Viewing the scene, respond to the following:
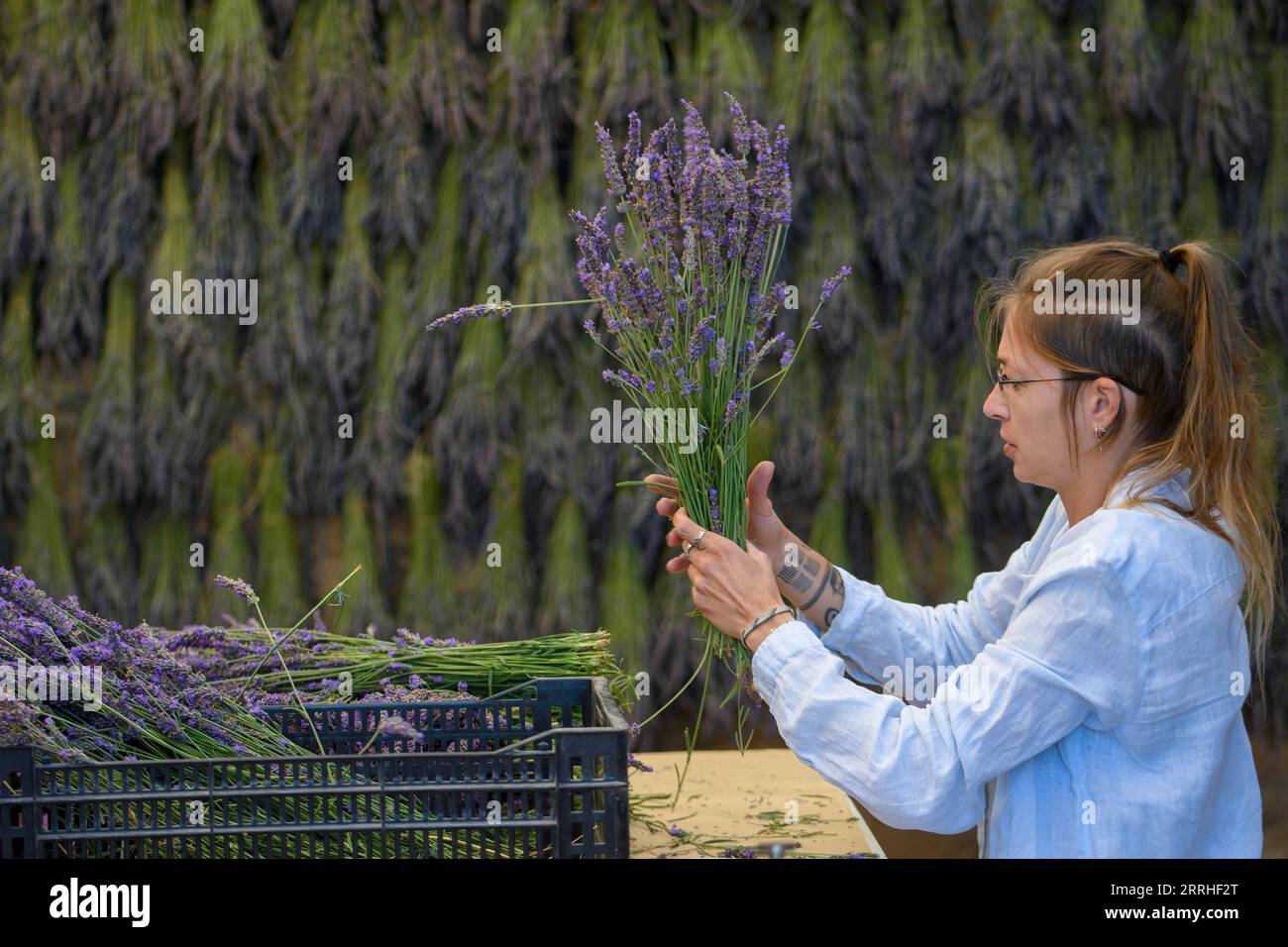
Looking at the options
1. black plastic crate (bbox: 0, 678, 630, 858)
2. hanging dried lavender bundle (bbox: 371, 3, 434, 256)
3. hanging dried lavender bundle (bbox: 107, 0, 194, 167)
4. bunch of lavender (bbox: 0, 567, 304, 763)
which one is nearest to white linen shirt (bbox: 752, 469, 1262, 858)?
black plastic crate (bbox: 0, 678, 630, 858)

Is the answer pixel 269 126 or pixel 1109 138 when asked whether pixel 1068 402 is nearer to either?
pixel 1109 138

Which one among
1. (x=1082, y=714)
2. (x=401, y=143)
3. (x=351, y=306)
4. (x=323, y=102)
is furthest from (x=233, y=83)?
(x=1082, y=714)

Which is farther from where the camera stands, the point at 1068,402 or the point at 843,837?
the point at 843,837

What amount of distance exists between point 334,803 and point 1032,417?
0.75m

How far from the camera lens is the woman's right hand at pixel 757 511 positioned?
4.61 feet

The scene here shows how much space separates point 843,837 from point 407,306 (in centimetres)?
139

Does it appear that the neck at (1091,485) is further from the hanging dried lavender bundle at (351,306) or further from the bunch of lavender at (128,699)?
the hanging dried lavender bundle at (351,306)

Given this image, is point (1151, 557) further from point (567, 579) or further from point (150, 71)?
point (150, 71)

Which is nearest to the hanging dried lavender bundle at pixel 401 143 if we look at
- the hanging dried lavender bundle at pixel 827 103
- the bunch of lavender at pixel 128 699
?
the hanging dried lavender bundle at pixel 827 103

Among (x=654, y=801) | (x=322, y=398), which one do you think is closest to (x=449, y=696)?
(x=654, y=801)

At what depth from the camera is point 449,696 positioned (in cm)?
148

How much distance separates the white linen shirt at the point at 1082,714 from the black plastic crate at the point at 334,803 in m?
0.20

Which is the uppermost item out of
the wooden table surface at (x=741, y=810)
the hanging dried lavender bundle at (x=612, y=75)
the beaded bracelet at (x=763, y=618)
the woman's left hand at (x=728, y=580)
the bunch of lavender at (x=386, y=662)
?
the hanging dried lavender bundle at (x=612, y=75)

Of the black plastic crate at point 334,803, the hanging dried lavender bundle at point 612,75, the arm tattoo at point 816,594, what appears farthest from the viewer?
the hanging dried lavender bundle at point 612,75
